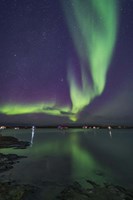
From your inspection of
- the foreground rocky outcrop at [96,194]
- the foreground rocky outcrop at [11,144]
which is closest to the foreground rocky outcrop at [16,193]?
the foreground rocky outcrop at [96,194]

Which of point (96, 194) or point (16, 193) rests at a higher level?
point (16, 193)

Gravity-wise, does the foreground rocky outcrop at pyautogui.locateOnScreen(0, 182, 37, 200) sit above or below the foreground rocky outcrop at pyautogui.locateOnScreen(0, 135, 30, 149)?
below

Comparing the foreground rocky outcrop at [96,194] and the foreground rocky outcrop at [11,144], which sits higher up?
the foreground rocky outcrop at [11,144]

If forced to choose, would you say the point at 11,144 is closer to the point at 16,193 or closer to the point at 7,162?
the point at 7,162

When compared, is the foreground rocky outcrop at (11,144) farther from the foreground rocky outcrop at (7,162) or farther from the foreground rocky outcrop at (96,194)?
the foreground rocky outcrop at (96,194)

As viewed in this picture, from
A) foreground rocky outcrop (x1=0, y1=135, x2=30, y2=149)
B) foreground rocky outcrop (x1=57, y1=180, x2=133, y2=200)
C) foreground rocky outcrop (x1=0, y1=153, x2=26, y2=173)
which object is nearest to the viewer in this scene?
foreground rocky outcrop (x1=57, y1=180, x2=133, y2=200)

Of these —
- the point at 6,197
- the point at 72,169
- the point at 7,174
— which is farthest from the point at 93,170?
the point at 6,197

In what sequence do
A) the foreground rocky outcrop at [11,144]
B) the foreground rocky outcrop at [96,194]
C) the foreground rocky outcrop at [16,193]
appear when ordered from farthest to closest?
the foreground rocky outcrop at [11,144] < the foreground rocky outcrop at [96,194] < the foreground rocky outcrop at [16,193]

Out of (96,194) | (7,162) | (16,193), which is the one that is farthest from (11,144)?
(96,194)

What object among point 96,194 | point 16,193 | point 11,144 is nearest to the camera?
point 16,193

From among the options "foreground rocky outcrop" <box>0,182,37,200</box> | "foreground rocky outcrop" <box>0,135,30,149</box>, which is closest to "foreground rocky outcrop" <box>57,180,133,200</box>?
"foreground rocky outcrop" <box>0,182,37,200</box>

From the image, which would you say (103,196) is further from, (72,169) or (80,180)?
(72,169)

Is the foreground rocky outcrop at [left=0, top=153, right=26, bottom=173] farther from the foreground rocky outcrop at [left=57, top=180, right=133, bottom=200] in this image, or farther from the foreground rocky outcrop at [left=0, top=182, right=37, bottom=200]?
the foreground rocky outcrop at [left=57, top=180, right=133, bottom=200]

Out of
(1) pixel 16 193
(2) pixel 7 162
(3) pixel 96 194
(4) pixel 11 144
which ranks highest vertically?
(4) pixel 11 144
